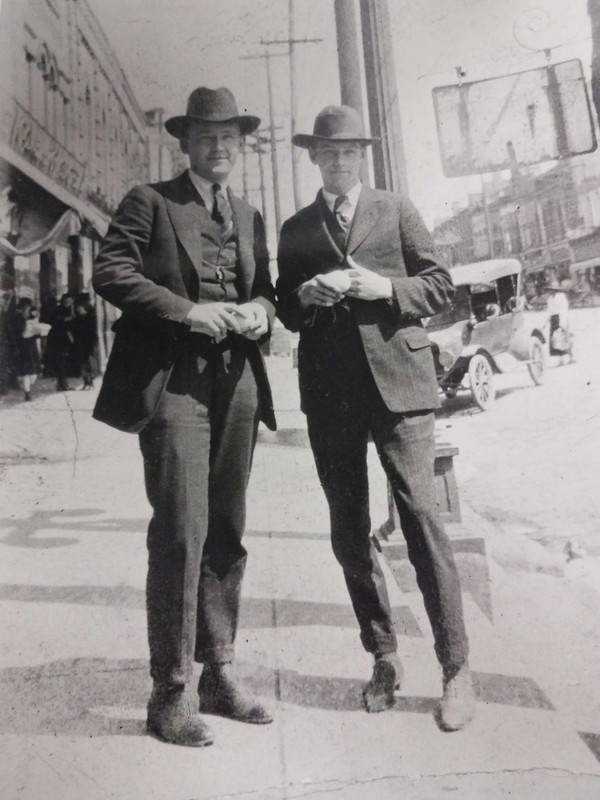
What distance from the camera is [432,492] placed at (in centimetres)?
179

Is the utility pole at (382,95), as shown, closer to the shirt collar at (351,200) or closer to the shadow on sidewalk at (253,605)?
the shirt collar at (351,200)

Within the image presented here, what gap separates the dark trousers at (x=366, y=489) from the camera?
69.2 inches

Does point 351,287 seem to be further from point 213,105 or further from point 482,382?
point 482,382

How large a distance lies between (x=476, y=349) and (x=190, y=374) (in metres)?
1.44

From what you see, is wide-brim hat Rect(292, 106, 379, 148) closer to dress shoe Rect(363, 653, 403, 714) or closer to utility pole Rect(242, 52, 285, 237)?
utility pole Rect(242, 52, 285, 237)

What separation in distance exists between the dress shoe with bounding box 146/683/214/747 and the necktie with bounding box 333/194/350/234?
1.44 meters

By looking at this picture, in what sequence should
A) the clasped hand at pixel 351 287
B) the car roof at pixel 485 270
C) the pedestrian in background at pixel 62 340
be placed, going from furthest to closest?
the car roof at pixel 485 270 < the pedestrian in background at pixel 62 340 < the clasped hand at pixel 351 287

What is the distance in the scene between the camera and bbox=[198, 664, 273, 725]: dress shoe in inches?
68.7

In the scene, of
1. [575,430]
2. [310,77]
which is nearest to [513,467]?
[575,430]

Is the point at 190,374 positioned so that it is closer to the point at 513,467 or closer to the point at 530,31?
the point at 513,467

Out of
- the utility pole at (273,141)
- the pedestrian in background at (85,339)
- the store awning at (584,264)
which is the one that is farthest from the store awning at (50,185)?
the store awning at (584,264)

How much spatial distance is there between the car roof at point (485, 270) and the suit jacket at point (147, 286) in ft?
3.15

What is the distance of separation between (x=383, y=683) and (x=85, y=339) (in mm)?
1429

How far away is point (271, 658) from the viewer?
1.90 m
